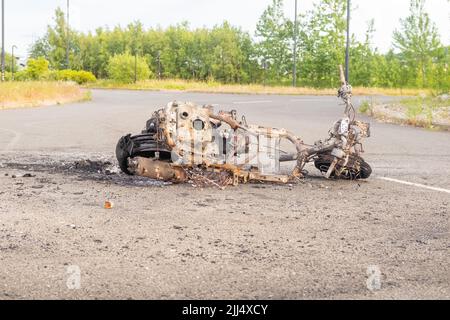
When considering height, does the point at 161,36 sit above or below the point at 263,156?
above

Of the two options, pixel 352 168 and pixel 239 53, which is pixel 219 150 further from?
pixel 239 53

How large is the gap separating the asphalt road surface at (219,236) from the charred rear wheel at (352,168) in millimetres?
172

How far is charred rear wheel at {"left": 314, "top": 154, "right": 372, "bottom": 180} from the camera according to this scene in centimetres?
878

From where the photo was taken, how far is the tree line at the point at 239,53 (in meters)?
65.0

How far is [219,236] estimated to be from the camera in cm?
576

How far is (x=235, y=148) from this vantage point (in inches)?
329

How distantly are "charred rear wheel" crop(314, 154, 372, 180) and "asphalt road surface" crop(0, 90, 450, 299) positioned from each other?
0.57ft

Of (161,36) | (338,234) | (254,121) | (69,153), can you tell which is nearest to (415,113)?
(254,121)

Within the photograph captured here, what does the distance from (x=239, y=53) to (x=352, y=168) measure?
2584 inches

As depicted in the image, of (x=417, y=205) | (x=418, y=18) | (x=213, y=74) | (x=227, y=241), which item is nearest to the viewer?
(x=227, y=241)

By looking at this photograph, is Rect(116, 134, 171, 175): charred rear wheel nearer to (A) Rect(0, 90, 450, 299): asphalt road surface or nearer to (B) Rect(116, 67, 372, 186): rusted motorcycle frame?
(B) Rect(116, 67, 372, 186): rusted motorcycle frame

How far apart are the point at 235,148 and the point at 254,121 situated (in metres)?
11.9

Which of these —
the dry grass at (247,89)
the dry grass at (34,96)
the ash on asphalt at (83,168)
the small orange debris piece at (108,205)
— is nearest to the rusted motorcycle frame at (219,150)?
the ash on asphalt at (83,168)

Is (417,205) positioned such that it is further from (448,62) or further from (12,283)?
(448,62)
